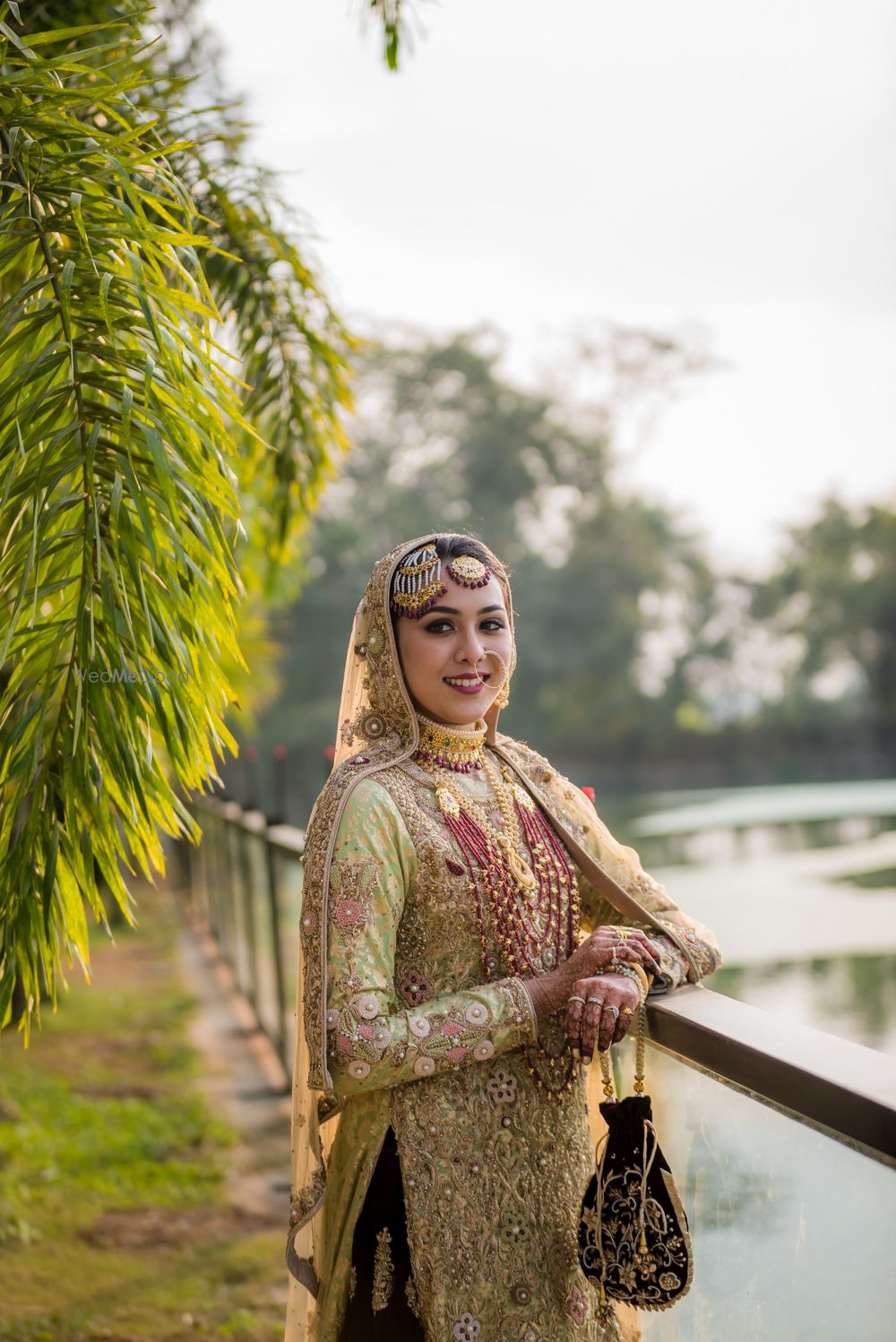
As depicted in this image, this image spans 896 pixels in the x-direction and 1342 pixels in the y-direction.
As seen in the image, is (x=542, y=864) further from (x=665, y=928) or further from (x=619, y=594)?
(x=619, y=594)

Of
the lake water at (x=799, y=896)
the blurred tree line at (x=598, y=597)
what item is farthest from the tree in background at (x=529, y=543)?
the lake water at (x=799, y=896)

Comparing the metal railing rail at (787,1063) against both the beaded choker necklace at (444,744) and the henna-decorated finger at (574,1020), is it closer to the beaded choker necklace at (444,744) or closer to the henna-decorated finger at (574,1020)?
the henna-decorated finger at (574,1020)

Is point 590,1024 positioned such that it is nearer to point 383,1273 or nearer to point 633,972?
point 633,972

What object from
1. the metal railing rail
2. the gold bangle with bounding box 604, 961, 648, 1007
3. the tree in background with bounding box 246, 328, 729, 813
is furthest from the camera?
the tree in background with bounding box 246, 328, 729, 813

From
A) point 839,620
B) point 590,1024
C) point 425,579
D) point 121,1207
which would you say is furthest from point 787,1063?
point 839,620

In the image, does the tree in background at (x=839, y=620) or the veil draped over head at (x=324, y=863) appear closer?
the veil draped over head at (x=324, y=863)

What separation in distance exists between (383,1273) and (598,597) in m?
26.4

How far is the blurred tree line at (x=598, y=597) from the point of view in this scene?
2142cm

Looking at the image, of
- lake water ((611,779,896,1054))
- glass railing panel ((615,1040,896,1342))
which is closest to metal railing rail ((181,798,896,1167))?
glass railing panel ((615,1040,896,1342))

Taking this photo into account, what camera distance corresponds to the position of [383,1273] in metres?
1.64

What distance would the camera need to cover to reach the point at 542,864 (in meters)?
1.74

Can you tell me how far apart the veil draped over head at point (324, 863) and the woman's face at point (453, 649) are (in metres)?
0.03

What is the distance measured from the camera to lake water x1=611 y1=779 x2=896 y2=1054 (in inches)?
232

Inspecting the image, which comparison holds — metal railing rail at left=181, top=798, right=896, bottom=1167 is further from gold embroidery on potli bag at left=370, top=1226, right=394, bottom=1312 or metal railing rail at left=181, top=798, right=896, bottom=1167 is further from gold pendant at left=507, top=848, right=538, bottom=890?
gold embroidery on potli bag at left=370, top=1226, right=394, bottom=1312
